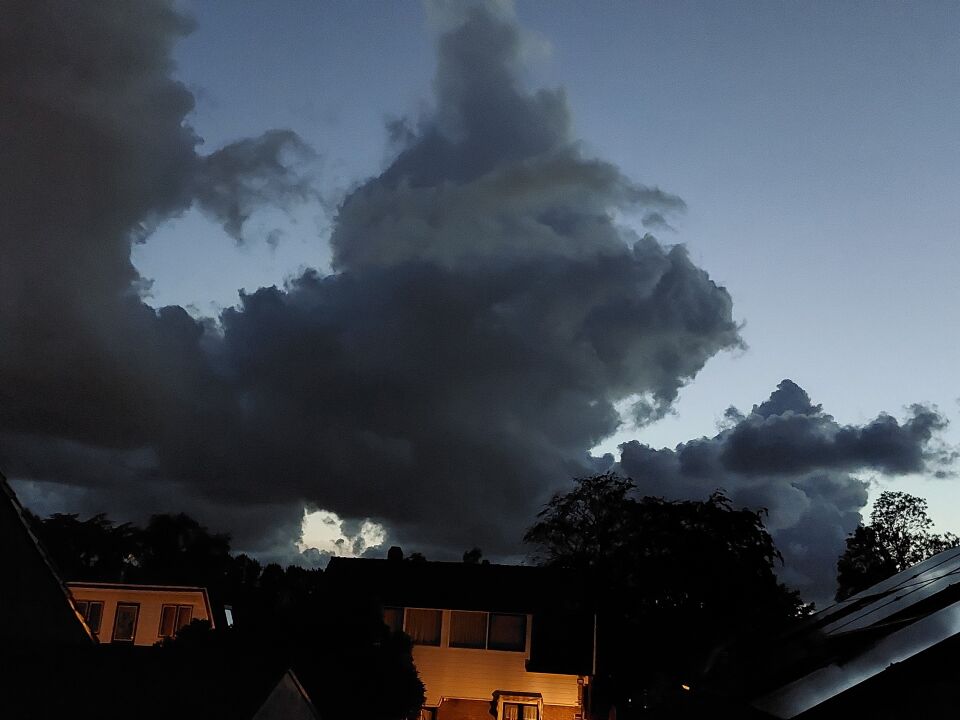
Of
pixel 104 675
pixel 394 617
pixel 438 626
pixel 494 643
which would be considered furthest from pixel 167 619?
pixel 104 675

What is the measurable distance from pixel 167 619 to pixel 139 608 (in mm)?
1353

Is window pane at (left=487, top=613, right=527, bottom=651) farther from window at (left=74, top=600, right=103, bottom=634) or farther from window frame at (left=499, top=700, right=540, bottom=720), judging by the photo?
window at (left=74, top=600, right=103, bottom=634)

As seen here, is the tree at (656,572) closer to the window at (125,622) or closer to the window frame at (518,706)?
the window frame at (518,706)

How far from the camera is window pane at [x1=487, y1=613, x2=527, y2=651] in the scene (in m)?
37.8

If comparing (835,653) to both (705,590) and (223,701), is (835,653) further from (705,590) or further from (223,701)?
(705,590)

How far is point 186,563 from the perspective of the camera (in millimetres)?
79312

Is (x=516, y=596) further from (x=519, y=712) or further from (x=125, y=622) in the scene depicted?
(x=125, y=622)

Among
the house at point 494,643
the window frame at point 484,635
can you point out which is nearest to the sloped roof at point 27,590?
the house at point 494,643

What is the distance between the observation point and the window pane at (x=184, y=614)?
120ft

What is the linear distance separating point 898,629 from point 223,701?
34.0 ft

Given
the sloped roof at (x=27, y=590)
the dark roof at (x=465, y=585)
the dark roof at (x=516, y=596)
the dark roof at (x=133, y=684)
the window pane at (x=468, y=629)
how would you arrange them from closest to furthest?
the dark roof at (x=133, y=684) → the sloped roof at (x=27, y=590) → the dark roof at (x=516, y=596) → the window pane at (x=468, y=629) → the dark roof at (x=465, y=585)

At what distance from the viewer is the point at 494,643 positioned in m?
37.9

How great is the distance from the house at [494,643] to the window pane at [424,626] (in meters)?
0.05

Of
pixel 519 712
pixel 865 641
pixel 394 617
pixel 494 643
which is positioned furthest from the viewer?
pixel 394 617
